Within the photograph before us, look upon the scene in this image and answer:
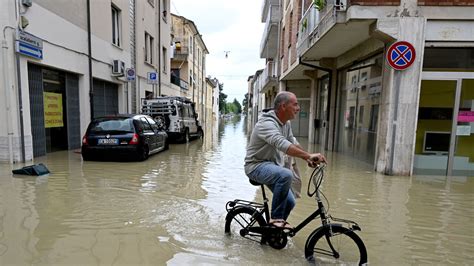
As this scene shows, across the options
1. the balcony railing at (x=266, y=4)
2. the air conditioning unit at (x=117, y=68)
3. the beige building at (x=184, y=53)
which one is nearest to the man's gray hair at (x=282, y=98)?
the air conditioning unit at (x=117, y=68)

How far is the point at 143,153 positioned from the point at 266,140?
6.46m

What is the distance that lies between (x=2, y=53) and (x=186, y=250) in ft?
23.7

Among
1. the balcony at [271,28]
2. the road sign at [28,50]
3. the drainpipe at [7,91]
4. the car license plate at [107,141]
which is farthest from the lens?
the balcony at [271,28]

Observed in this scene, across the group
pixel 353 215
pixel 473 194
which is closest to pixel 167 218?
pixel 353 215

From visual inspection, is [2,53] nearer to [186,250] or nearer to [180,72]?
[186,250]

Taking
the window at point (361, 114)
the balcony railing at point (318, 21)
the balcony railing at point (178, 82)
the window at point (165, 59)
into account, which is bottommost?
the window at point (361, 114)

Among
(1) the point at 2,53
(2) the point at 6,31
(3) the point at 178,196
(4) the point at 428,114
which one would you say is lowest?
(3) the point at 178,196

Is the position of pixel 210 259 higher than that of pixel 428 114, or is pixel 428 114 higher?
pixel 428 114

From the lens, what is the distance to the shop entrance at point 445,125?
7430mm

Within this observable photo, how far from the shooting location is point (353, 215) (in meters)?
4.60

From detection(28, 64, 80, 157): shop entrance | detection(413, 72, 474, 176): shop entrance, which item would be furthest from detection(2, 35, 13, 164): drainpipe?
detection(413, 72, 474, 176): shop entrance

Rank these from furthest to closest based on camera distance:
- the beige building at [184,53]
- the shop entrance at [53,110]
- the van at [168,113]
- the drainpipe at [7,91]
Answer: the beige building at [184,53]
the van at [168,113]
the shop entrance at [53,110]
the drainpipe at [7,91]

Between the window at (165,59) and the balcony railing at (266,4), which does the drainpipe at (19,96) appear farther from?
the balcony railing at (266,4)

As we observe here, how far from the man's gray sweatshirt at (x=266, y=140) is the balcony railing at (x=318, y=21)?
5178mm
